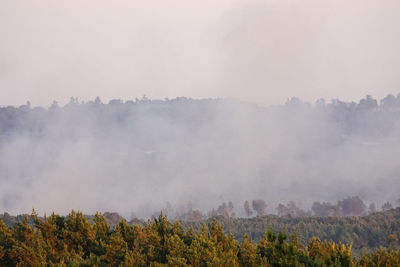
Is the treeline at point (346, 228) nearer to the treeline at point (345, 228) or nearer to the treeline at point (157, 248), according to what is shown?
the treeline at point (345, 228)

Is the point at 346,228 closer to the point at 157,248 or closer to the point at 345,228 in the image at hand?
the point at 345,228

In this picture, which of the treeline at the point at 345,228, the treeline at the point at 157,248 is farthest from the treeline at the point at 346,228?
the treeline at the point at 157,248

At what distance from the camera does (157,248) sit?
27.9 m

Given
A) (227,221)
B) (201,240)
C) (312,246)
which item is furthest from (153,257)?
(227,221)

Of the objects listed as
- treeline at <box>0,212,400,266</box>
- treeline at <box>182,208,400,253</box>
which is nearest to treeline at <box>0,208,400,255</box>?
treeline at <box>182,208,400,253</box>

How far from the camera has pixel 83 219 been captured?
30.8 m

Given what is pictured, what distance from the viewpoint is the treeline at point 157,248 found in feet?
69.2

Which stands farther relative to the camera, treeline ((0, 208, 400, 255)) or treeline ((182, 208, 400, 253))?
treeline ((182, 208, 400, 253))

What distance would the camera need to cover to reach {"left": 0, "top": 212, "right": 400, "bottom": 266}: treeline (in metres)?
21.1

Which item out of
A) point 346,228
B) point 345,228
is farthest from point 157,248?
point 345,228

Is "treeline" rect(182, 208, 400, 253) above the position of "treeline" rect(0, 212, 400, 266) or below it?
below

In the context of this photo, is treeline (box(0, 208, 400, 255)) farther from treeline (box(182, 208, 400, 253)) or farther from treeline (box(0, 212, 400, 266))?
treeline (box(0, 212, 400, 266))

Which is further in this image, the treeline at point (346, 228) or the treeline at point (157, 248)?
the treeline at point (346, 228)

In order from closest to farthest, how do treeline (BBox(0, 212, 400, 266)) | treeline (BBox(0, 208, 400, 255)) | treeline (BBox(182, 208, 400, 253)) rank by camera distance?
treeline (BBox(0, 212, 400, 266))
treeline (BBox(0, 208, 400, 255))
treeline (BBox(182, 208, 400, 253))
